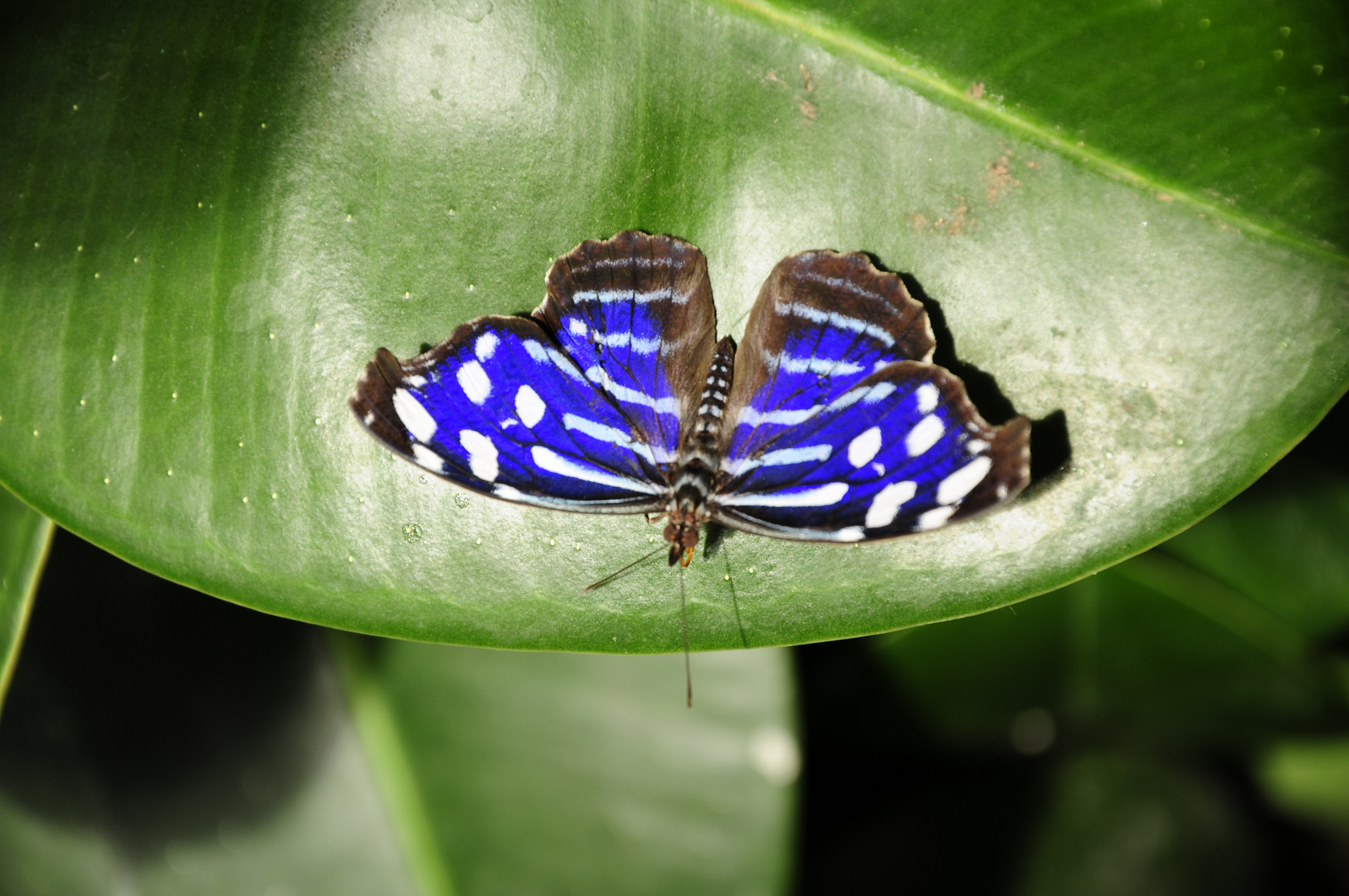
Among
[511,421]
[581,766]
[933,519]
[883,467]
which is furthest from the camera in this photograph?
[581,766]

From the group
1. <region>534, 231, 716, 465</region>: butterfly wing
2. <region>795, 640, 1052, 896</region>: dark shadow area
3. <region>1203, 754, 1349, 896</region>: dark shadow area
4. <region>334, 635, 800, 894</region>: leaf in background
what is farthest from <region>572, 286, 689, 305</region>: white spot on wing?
<region>1203, 754, 1349, 896</region>: dark shadow area

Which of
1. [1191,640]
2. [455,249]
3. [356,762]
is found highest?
[455,249]

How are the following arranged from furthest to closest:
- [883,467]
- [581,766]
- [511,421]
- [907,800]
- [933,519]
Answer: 1. [907,800]
2. [581,766]
3. [511,421]
4. [883,467]
5. [933,519]

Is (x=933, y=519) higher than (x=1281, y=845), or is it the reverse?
(x=933, y=519)

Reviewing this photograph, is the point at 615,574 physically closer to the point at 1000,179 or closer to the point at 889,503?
the point at 889,503

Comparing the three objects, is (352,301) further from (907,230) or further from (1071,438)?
(1071,438)

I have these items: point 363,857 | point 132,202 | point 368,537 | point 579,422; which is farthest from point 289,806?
point 132,202

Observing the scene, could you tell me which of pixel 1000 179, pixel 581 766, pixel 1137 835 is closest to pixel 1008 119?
pixel 1000 179
